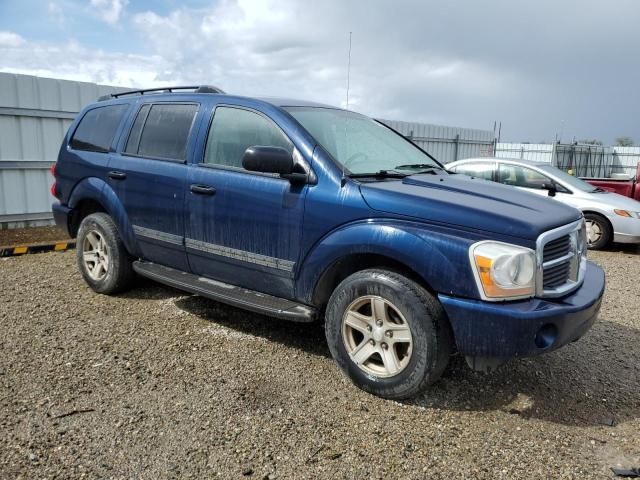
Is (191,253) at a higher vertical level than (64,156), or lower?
lower

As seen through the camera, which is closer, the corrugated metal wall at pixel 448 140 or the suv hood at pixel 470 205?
the suv hood at pixel 470 205

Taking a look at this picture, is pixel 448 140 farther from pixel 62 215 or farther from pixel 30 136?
pixel 62 215

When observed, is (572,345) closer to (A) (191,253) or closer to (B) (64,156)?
(A) (191,253)

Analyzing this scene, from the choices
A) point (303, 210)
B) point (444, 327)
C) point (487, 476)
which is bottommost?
point (487, 476)

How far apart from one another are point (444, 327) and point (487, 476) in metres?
0.80

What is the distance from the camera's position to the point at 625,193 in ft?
31.8

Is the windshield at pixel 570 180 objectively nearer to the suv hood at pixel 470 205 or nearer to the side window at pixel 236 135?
the suv hood at pixel 470 205

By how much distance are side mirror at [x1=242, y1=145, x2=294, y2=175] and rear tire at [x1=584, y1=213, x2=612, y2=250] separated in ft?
22.0

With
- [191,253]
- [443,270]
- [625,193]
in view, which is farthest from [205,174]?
[625,193]

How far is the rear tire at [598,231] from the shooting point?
8.42 metres

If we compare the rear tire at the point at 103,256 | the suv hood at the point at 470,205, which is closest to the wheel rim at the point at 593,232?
the suv hood at the point at 470,205

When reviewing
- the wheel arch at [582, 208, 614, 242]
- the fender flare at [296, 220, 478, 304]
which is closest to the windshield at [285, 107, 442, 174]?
the fender flare at [296, 220, 478, 304]

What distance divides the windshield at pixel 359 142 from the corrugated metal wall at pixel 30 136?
5974 mm

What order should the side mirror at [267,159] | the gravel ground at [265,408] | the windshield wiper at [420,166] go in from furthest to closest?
the windshield wiper at [420,166] → the side mirror at [267,159] → the gravel ground at [265,408]
